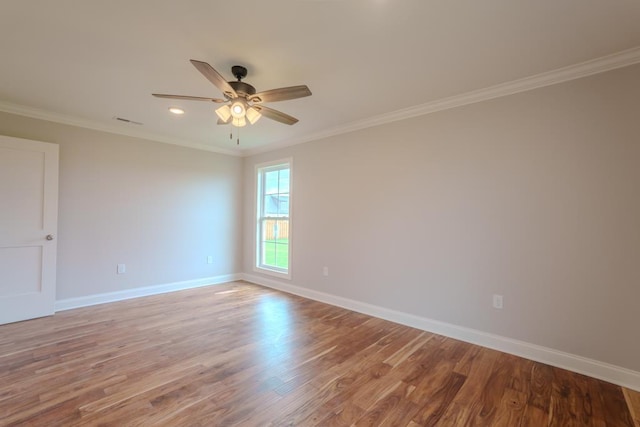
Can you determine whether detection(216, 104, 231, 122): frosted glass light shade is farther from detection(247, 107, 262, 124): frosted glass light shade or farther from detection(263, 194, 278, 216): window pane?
detection(263, 194, 278, 216): window pane

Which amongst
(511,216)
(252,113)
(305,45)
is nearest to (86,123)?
(252,113)

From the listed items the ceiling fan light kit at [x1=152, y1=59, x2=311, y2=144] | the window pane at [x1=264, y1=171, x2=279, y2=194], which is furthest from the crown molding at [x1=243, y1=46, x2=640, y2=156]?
the window pane at [x1=264, y1=171, x2=279, y2=194]

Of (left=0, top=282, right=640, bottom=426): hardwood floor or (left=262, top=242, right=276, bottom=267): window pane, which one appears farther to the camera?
(left=262, top=242, right=276, bottom=267): window pane

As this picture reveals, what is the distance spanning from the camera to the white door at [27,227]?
319 centimetres

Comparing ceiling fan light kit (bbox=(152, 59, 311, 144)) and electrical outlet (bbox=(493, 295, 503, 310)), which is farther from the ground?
ceiling fan light kit (bbox=(152, 59, 311, 144))

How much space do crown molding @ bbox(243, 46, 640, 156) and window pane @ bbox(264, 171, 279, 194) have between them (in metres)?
1.57

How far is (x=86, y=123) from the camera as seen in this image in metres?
3.77

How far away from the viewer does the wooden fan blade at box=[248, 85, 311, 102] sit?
2.09m

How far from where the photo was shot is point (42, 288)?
3391 millimetres

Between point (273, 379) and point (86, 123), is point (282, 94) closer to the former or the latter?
point (273, 379)

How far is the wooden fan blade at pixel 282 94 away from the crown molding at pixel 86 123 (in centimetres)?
284

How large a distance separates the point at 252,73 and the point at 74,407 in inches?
107

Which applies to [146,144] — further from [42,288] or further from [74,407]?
[74,407]

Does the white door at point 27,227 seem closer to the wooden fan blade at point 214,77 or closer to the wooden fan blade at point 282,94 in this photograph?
the wooden fan blade at point 214,77
